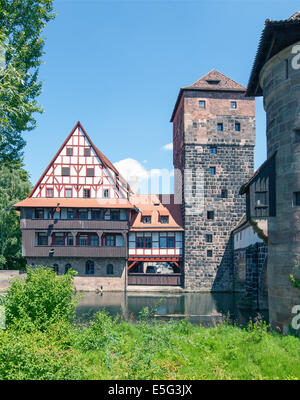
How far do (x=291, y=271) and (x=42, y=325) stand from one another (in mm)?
6888

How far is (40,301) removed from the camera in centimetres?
948

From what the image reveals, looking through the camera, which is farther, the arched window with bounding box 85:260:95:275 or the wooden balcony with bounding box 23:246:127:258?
the arched window with bounding box 85:260:95:275

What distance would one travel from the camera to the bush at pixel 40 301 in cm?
923

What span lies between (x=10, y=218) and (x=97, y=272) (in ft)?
34.8

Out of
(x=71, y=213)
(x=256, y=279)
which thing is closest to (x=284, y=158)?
(x=256, y=279)

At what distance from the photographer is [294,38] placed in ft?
33.0

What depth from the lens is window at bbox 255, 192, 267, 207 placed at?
10.8m

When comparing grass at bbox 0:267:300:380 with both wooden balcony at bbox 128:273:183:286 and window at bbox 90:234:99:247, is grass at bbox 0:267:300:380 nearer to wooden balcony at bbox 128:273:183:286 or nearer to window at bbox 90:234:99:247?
wooden balcony at bbox 128:273:183:286

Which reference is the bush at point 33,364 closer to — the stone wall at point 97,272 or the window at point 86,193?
the stone wall at point 97,272

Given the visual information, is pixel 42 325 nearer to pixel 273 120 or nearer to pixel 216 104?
pixel 273 120

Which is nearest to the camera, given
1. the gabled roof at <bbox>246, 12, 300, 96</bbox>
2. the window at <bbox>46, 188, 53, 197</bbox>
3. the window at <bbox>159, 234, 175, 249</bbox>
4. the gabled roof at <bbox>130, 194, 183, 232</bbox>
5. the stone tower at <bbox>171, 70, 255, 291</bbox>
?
the gabled roof at <bbox>246, 12, 300, 96</bbox>

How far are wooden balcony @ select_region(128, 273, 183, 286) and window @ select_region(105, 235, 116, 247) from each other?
3082 mm

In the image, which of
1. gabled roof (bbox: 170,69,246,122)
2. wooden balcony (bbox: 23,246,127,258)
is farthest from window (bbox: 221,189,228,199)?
wooden balcony (bbox: 23,246,127,258)
